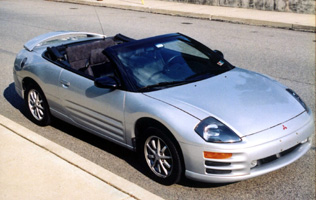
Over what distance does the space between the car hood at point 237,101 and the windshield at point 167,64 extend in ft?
0.63

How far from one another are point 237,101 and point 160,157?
1006mm

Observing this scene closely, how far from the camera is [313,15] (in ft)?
53.9

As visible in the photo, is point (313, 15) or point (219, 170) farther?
point (313, 15)

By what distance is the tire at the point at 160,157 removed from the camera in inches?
191

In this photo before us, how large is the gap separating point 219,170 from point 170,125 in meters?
0.65

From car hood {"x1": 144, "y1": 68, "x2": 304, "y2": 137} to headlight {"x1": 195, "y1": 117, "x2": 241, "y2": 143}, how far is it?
0.06 meters

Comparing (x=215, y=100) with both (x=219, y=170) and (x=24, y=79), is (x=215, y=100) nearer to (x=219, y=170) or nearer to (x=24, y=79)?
(x=219, y=170)

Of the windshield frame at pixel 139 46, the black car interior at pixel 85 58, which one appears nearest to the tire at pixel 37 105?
the black car interior at pixel 85 58

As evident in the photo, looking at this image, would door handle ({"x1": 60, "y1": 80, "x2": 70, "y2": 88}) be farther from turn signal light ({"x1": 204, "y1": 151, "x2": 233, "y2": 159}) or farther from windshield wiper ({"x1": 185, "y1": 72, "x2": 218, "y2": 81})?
turn signal light ({"x1": 204, "y1": 151, "x2": 233, "y2": 159})

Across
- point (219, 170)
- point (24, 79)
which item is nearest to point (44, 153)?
point (24, 79)

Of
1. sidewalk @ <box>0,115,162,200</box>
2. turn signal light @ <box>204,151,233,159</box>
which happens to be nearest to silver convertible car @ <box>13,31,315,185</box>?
turn signal light @ <box>204,151,233,159</box>

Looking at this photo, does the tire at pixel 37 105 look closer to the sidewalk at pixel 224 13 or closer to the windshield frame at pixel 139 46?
the windshield frame at pixel 139 46

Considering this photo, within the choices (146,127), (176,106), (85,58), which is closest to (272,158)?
(176,106)

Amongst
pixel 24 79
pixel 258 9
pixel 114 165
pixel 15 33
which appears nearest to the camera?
pixel 114 165
